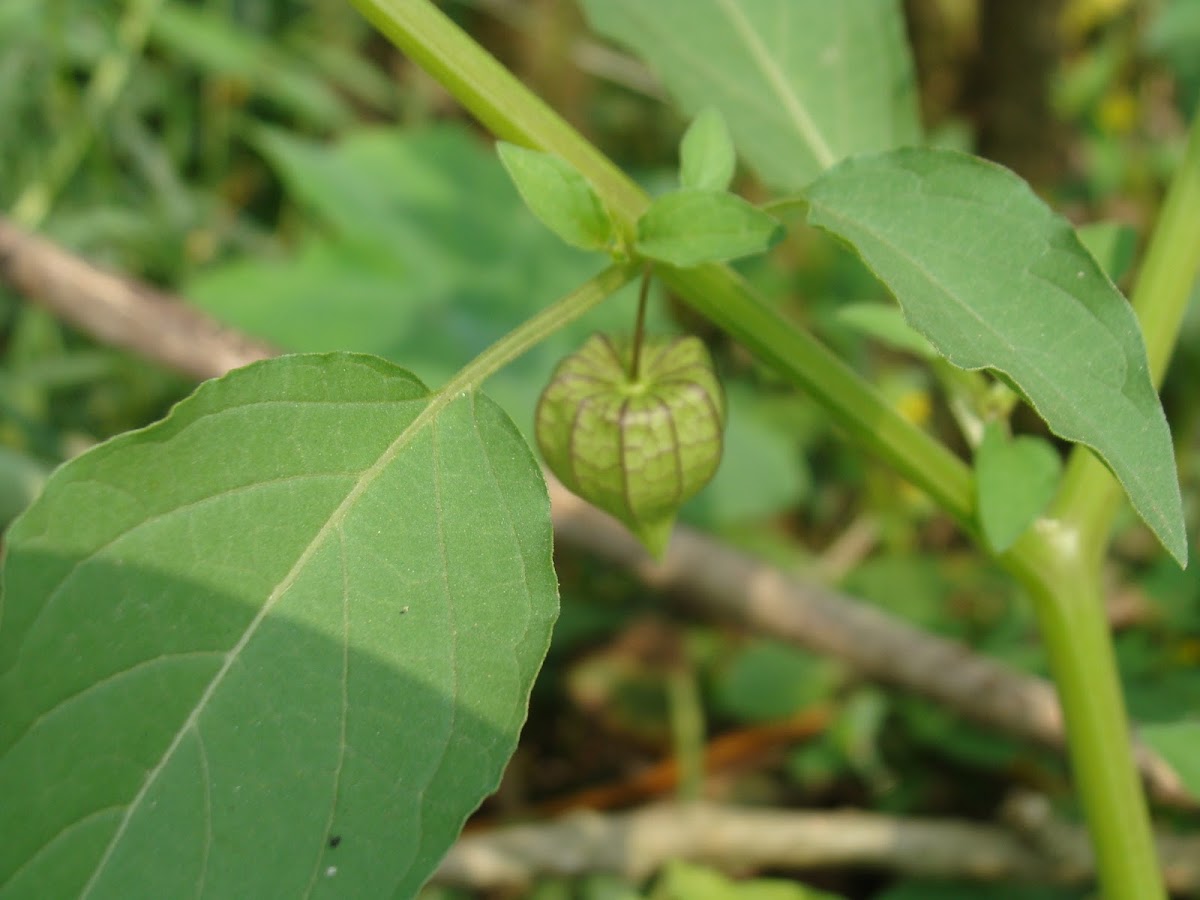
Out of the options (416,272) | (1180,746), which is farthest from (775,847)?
(416,272)

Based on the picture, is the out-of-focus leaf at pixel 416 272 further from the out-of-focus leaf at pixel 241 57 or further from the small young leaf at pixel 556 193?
the small young leaf at pixel 556 193

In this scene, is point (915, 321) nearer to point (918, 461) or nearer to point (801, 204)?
point (801, 204)

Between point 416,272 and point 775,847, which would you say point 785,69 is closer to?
→ point 775,847

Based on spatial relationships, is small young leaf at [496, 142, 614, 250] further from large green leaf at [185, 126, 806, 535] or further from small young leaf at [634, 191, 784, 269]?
large green leaf at [185, 126, 806, 535]

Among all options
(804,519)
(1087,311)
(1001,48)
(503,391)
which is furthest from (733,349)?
(1087,311)

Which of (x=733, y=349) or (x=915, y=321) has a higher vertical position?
(x=733, y=349)

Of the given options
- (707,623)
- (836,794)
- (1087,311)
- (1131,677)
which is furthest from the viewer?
(707,623)

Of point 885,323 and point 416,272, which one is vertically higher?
point 416,272
